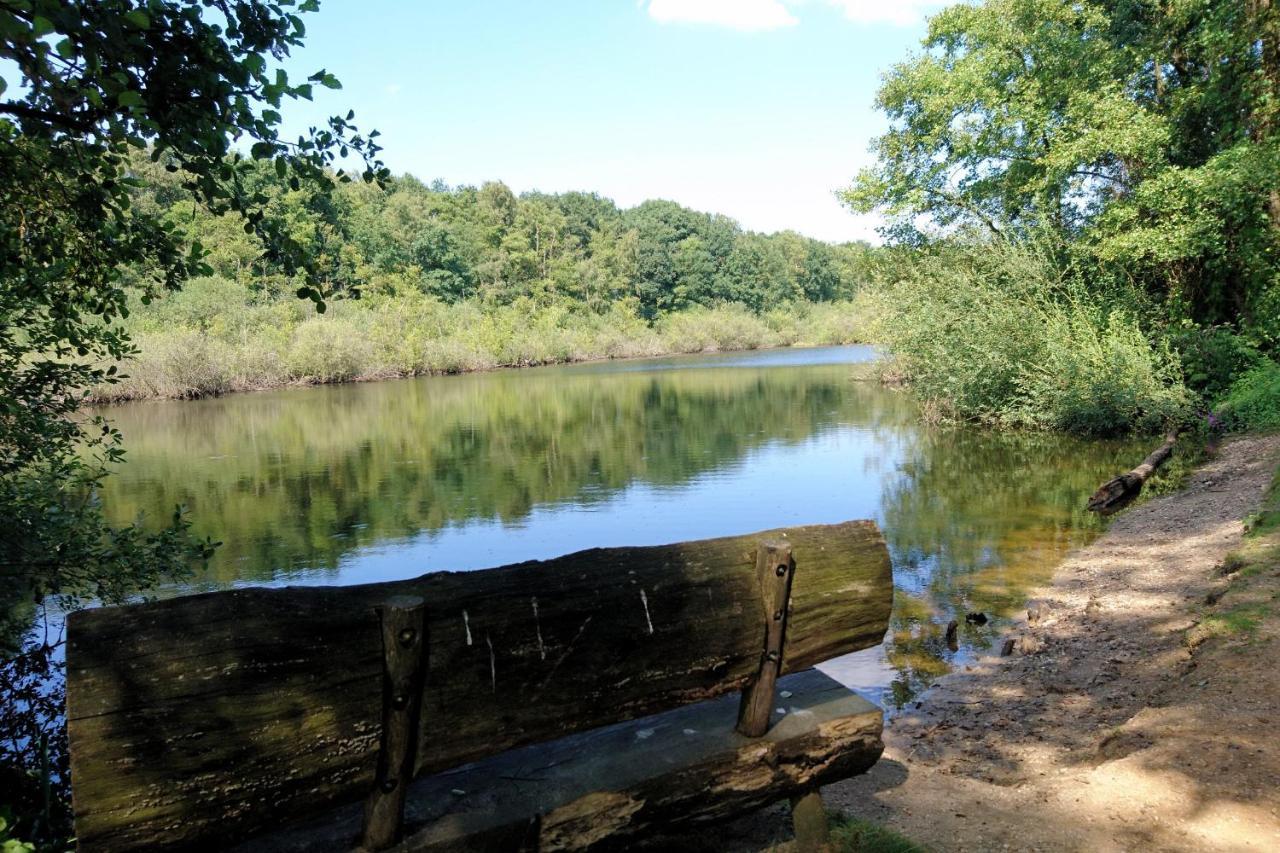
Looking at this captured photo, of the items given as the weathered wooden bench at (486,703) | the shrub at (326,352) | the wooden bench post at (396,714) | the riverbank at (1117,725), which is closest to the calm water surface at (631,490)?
the riverbank at (1117,725)

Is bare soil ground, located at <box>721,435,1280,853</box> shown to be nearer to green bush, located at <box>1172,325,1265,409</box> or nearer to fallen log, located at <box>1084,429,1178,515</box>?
fallen log, located at <box>1084,429,1178,515</box>

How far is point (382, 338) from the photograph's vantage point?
58.4m

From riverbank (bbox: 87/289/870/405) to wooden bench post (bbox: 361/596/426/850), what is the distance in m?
29.9

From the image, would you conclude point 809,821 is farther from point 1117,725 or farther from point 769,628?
point 1117,725

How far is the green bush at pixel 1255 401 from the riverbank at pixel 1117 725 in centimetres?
801

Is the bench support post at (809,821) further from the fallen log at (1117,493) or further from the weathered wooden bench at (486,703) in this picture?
the fallen log at (1117,493)

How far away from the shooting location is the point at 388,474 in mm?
20203

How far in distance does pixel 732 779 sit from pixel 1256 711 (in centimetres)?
376

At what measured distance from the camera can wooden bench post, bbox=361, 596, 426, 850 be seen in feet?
7.38

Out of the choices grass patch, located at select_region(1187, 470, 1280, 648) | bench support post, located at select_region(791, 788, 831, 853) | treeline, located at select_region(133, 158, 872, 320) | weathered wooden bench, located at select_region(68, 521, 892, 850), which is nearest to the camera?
weathered wooden bench, located at select_region(68, 521, 892, 850)

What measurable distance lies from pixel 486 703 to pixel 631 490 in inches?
600

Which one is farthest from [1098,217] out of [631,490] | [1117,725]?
[1117,725]

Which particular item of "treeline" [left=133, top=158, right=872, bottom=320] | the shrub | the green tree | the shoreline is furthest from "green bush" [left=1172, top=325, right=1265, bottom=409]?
"treeline" [left=133, top=158, right=872, bottom=320]

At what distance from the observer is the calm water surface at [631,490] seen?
37.0 feet
